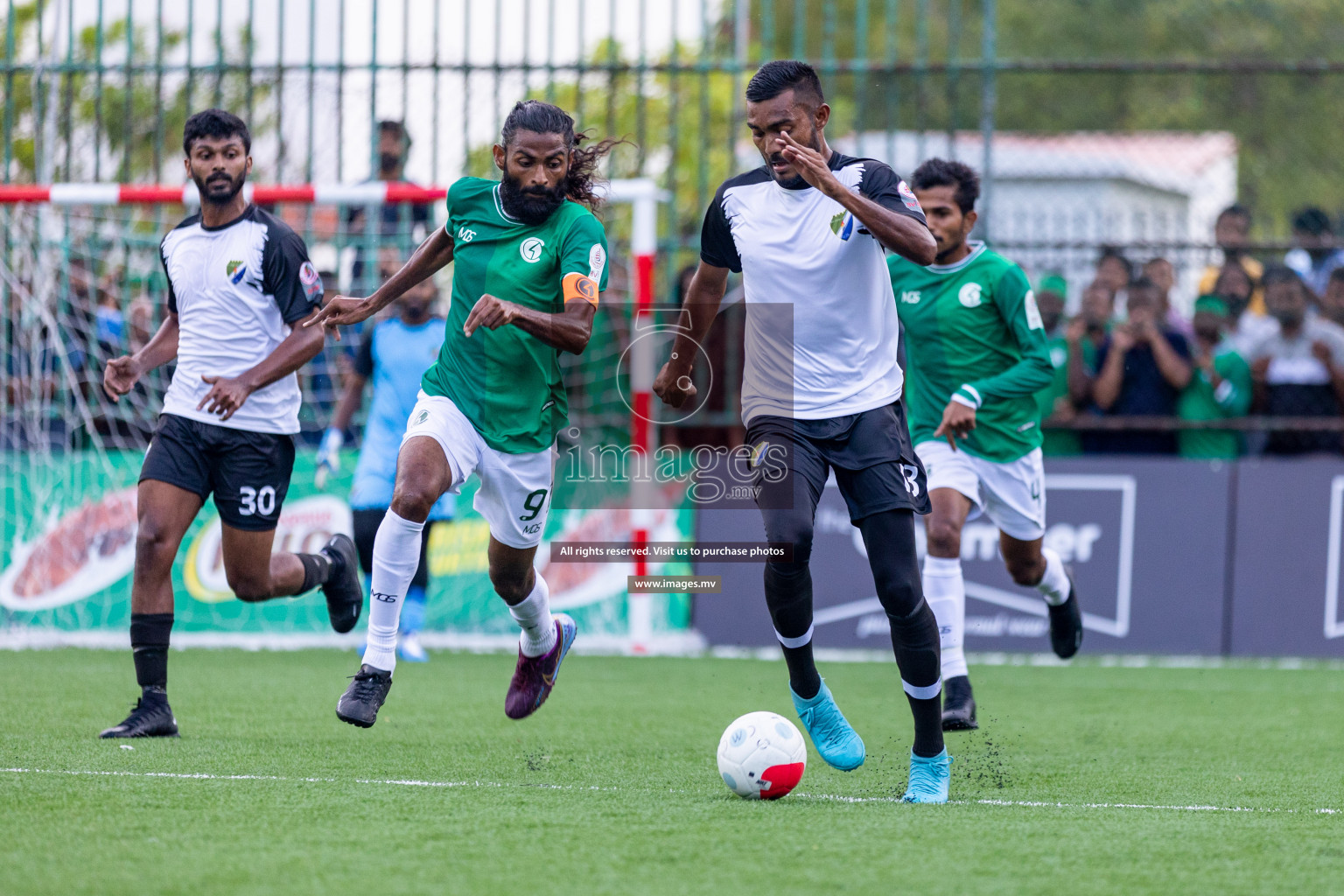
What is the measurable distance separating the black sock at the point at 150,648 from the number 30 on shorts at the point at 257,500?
56 centimetres

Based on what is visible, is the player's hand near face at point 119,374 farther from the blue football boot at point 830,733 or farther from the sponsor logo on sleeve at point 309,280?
the blue football boot at point 830,733

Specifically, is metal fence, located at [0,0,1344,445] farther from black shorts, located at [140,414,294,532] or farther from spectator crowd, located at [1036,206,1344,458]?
black shorts, located at [140,414,294,532]

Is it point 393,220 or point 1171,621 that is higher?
point 393,220

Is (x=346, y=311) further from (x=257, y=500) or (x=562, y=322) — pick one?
(x=257, y=500)

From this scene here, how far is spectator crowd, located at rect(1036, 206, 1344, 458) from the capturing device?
10945 mm

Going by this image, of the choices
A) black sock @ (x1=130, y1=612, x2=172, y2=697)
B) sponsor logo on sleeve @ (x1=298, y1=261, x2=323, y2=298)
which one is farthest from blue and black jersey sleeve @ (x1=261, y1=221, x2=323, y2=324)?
black sock @ (x1=130, y1=612, x2=172, y2=697)

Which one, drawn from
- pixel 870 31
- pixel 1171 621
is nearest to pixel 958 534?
pixel 1171 621

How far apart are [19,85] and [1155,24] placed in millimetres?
27102

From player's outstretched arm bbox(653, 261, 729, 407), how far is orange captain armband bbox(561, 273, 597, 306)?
331 millimetres

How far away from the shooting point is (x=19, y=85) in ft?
37.7

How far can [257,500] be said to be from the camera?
21.9ft

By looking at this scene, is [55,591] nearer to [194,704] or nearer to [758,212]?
[194,704]

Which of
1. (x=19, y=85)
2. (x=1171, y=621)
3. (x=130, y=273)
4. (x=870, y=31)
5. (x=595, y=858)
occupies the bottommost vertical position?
(x=1171, y=621)

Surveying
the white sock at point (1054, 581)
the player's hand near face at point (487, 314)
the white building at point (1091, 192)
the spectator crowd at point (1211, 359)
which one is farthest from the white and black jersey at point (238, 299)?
the spectator crowd at point (1211, 359)
